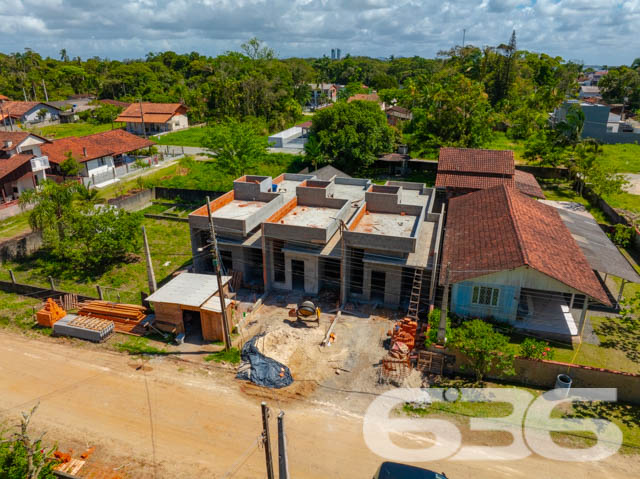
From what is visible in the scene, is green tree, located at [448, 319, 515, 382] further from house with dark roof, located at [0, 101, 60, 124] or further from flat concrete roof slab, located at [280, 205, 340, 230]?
house with dark roof, located at [0, 101, 60, 124]

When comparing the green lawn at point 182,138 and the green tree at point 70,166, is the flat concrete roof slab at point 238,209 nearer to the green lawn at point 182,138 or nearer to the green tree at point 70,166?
the green tree at point 70,166

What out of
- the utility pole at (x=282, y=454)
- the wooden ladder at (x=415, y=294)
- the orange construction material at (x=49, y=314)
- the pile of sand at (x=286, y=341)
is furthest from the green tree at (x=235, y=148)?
the utility pole at (x=282, y=454)

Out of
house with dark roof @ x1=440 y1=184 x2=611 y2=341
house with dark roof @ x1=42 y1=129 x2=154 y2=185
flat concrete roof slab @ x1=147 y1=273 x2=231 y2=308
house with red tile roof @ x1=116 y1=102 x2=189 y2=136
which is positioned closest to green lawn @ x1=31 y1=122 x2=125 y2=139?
house with red tile roof @ x1=116 y1=102 x2=189 y2=136

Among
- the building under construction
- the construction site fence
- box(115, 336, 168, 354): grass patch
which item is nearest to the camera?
the construction site fence

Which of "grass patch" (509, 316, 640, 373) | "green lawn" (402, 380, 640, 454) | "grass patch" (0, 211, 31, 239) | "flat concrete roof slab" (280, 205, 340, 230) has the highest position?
"flat concrete roof slab" (280, 205, 340, 230)

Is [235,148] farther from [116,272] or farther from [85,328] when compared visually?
[85,328]

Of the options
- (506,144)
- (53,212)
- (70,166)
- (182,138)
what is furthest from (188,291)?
(506,144)
